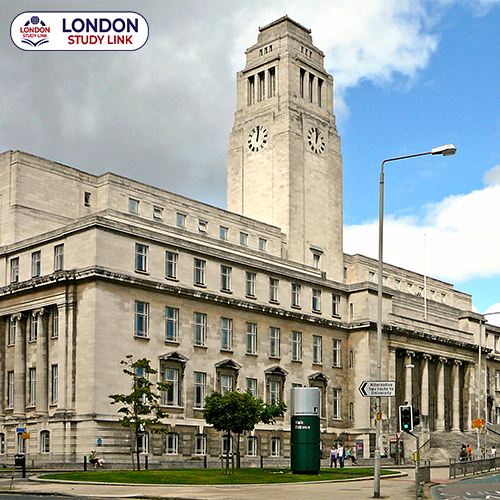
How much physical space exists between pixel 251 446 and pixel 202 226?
23.2m

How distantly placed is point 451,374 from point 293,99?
1473 inches

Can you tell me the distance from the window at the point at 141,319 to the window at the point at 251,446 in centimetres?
1459

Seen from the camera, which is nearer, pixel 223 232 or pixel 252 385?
pixel 252 385

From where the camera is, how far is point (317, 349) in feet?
269

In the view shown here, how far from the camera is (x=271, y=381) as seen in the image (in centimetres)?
7612

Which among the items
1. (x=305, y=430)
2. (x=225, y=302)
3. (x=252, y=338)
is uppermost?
(x=225, y=302)

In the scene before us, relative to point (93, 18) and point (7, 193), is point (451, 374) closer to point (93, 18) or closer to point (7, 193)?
point (7, 193)

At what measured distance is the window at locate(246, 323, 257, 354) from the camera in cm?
7500

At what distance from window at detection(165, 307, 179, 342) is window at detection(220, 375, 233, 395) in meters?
6.41

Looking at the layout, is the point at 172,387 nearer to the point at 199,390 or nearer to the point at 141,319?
the point at 199,390

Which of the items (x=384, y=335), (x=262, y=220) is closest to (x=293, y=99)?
(x=262, y=220)

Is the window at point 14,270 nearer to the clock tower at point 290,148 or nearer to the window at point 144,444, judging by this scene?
the window at point 144,444

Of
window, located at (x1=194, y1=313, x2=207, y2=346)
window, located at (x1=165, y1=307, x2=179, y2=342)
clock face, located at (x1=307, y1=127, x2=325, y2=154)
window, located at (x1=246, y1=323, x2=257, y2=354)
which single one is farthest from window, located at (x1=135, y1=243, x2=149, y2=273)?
clock face, located at (x1=307, y1=127, x2=325, y2=154)

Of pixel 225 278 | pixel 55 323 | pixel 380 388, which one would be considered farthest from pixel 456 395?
pixel 380 388
